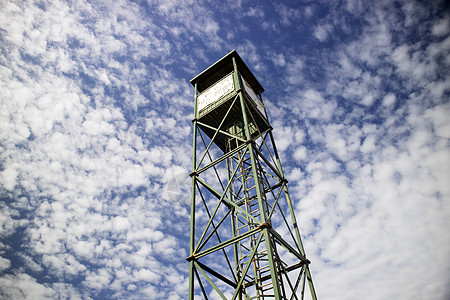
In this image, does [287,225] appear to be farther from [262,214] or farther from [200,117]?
[200,117]

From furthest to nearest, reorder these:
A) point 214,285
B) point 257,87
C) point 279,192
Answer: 1. point 257,87
2. point 279,192
3. point 214,285

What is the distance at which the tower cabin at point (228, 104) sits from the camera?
515 inches

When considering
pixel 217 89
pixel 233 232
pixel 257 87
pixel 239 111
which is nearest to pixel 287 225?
pixel 233 232

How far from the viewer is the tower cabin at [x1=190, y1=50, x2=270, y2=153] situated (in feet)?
42.9

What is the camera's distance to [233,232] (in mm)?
11805

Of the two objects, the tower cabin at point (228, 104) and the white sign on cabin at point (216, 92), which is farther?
the white sign on cabin at point (216, 92)

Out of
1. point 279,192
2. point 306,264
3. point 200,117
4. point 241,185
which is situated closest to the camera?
point 306,264

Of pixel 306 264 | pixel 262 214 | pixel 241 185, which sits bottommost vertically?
pixel 306 264

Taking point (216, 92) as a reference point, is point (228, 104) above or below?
below

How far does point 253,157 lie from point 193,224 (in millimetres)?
3377

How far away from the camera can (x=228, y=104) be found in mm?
13250

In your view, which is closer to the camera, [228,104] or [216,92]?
[228,104]

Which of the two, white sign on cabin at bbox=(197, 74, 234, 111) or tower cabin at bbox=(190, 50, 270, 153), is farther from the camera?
white sign on cabin at bbox=(197, 74, 234, 111)

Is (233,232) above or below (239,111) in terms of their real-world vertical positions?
below
